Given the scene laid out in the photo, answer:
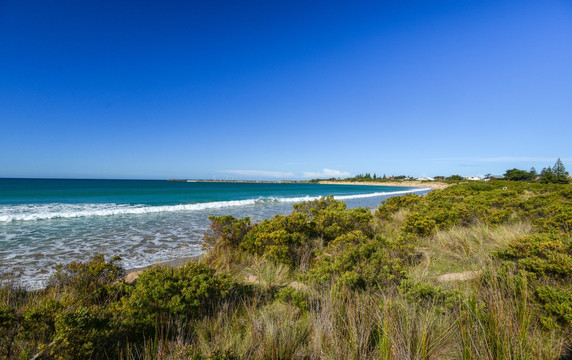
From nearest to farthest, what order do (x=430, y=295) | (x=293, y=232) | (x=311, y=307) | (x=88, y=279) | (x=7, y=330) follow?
(x=7, y=330)
(x=311, y=307)
(x=430, y=295)
(x=88, y=279)
(x=293, y=232)

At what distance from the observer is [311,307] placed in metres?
3.37

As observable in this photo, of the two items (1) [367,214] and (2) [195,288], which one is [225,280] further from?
(1) [367,214]

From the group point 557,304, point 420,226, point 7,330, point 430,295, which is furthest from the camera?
point 420,226

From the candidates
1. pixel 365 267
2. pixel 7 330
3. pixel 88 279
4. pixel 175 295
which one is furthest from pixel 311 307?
pixel 88 279

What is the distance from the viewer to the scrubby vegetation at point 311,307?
2.37 meters

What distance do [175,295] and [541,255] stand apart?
21.3 ft

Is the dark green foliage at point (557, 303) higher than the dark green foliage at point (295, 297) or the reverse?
higher

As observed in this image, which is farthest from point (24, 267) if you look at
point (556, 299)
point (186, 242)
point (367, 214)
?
point (556, 299)

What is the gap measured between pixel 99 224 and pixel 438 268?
16756 millimetres

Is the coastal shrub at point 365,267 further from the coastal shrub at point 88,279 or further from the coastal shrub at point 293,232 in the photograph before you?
the coastal shrub at point 88,279

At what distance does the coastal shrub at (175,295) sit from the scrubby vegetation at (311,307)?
0.02 meters

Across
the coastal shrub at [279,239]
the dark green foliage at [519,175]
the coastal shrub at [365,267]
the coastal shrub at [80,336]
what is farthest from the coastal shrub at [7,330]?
the dark green foliage at [519,175]

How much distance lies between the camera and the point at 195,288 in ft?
11.6

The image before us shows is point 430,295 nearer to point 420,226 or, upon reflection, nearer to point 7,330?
point 7,330
